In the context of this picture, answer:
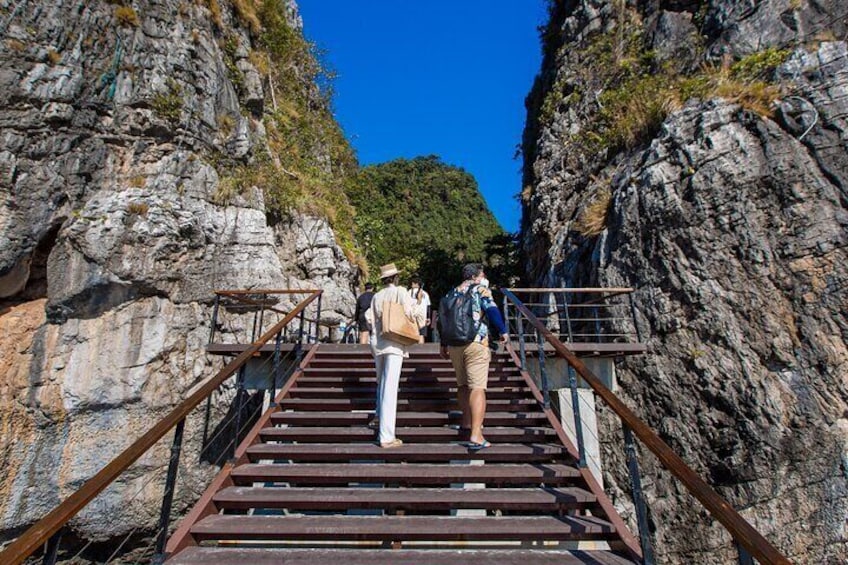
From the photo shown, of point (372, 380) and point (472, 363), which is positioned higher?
point (472, 363)

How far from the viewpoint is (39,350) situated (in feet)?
27.4

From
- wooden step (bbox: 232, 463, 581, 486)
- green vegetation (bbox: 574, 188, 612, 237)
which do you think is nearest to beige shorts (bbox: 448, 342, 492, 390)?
wooden step (bbox: 232, 463, 581, 486)

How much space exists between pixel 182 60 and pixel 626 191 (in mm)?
11199

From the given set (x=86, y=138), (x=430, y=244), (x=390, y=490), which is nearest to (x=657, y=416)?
(x=390, y=490)

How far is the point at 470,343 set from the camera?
4.28m

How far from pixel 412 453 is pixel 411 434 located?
0.42m

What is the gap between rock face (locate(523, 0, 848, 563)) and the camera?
22.6ft

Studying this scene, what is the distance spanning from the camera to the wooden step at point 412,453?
4.02 metres

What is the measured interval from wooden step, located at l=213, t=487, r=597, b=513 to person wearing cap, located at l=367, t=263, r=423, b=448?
68 centimetres

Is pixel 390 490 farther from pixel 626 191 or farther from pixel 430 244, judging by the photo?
pixel 430 244

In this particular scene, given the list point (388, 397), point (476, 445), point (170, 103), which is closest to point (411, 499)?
point (476, 445)

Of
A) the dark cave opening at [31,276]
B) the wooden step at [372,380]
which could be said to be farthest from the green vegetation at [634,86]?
the dark cave opening at [31,276]

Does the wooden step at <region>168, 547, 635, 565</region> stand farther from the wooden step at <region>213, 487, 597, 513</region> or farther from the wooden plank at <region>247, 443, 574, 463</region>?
the wooden plank at <region>247, 443, 574, 463</region>

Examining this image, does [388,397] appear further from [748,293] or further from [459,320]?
[748,293]
